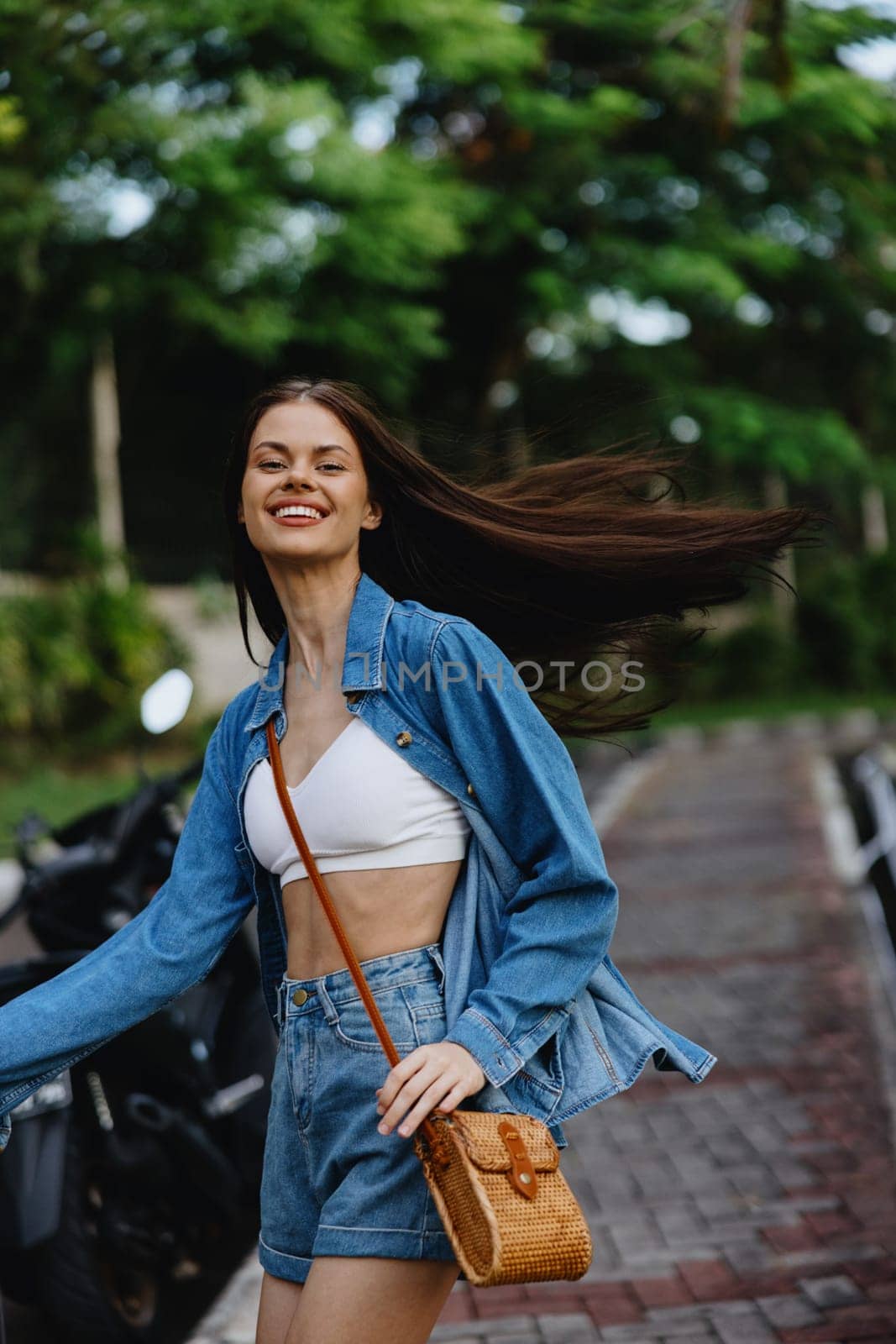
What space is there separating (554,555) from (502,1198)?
1076 mm

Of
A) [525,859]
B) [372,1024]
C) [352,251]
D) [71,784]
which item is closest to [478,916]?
[525,859]

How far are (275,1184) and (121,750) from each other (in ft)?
45.3

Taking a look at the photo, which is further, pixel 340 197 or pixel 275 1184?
pixel 340 197

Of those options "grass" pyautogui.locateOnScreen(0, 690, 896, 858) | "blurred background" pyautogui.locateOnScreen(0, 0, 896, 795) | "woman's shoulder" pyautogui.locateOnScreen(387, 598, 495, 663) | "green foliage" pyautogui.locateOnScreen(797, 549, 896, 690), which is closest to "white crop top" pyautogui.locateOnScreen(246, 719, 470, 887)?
"woman's shoulder" pyautogui.locateOnScreen(387, 598, 495, 663)

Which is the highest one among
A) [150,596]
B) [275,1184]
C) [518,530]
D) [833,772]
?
[518,530]

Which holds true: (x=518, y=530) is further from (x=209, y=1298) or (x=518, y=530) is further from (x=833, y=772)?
(x=833, y=772)

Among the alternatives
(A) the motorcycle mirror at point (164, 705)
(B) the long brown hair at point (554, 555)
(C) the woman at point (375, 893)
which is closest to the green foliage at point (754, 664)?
(A) the motorcycle mirror at point (164, 705)

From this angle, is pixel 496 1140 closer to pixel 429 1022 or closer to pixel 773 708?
pixel 429 1022

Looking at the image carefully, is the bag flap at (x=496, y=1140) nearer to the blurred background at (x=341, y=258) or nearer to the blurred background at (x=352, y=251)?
the blurred background at (x=341, y=258)

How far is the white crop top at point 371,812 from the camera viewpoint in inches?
85.8

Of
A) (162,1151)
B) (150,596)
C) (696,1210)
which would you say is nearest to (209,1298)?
(162,1151)

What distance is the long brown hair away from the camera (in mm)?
2518

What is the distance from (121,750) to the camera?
51.8ft

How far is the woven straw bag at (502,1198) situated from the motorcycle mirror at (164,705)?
2.16 meters
